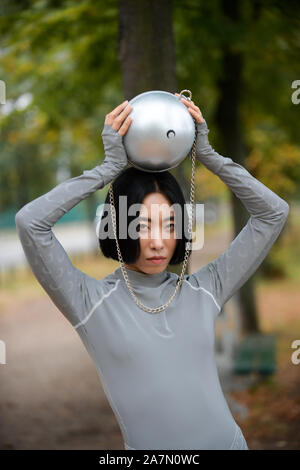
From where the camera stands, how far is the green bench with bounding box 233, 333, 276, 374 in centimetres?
746

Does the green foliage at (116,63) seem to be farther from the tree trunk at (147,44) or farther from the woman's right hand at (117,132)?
the woman's right hand at (117,132)

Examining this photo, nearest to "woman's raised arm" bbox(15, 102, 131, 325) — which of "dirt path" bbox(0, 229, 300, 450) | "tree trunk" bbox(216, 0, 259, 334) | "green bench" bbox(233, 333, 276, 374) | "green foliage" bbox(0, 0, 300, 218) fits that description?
"dirt path" bbox(0, 229, 300, 450)

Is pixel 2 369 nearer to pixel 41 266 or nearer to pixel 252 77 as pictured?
pixel 252 77

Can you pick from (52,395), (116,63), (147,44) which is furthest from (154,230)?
(52,395)

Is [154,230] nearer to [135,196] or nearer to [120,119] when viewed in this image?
[135,196]

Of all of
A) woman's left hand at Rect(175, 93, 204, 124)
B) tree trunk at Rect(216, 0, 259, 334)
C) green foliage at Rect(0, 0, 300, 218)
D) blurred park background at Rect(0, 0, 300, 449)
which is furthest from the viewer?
tree trunk at Rect(216, 0, 259, 334)

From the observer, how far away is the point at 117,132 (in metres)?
2.02

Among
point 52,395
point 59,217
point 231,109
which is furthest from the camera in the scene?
point 231,109

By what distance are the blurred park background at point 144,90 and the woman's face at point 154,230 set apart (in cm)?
151

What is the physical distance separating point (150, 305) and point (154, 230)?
0.30 meters

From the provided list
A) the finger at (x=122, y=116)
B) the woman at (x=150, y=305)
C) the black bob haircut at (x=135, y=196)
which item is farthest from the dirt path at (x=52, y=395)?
the finger at (x=122, y=116)

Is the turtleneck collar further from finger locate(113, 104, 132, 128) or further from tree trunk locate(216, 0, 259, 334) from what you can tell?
tree trunk locate(216, 0, 259, 334)

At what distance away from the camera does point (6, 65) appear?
689cm

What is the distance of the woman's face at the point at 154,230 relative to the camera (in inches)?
83.4
